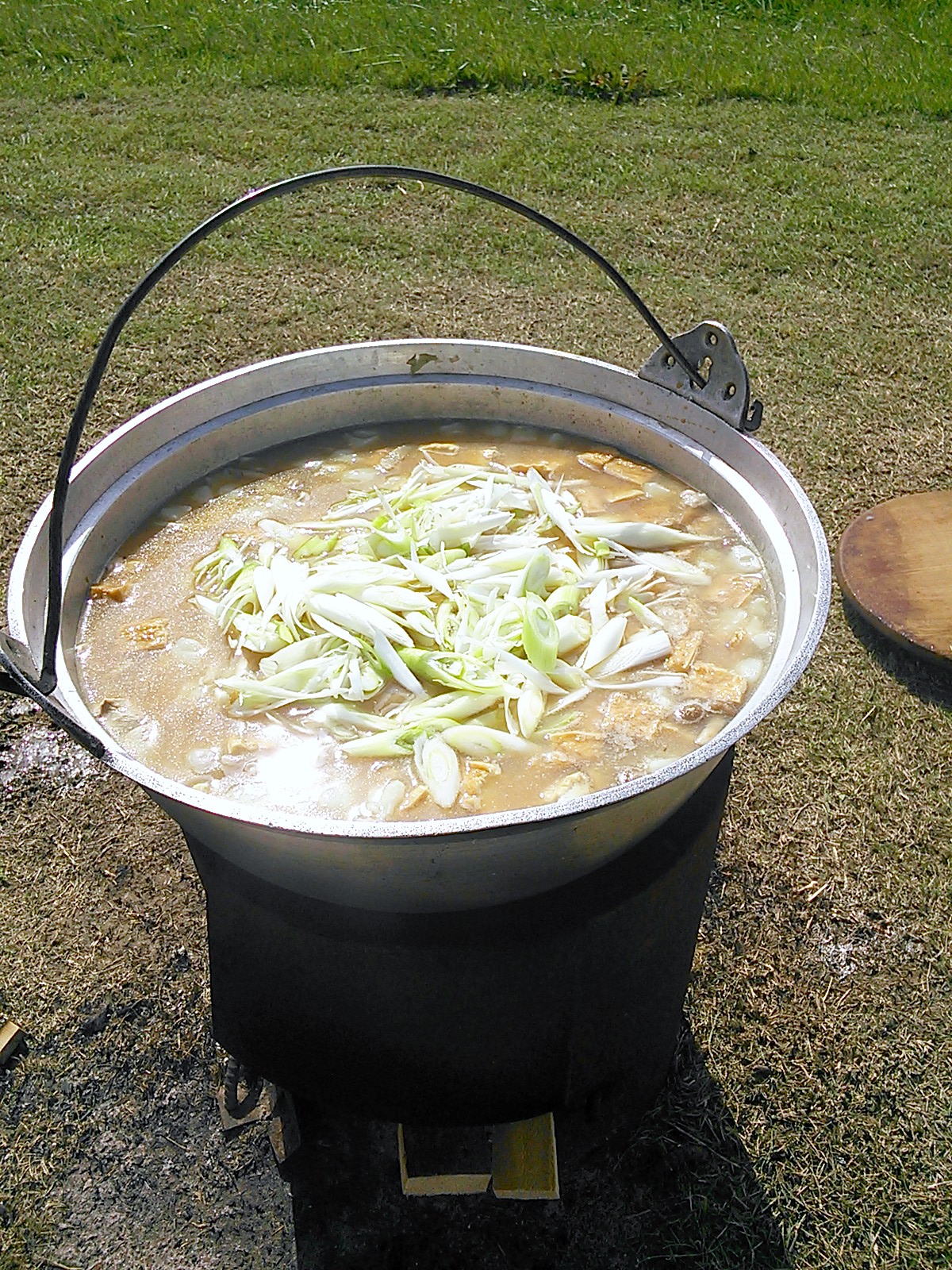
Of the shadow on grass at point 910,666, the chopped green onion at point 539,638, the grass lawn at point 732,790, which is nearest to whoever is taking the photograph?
the chopped green onion at point 539,638

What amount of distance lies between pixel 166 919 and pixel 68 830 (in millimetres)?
517

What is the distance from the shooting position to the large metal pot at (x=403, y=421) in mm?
1731

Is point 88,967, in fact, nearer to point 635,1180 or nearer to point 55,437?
point 635,1180

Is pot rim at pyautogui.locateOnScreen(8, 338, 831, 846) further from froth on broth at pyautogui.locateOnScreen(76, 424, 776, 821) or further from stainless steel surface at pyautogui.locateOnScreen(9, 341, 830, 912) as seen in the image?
froth on broth at pyautogui.locateOnScreen(76, 424, 776, 821)

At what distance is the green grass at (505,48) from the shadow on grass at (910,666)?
575 centimetres

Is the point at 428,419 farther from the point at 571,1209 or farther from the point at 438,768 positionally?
the point at 571,1209

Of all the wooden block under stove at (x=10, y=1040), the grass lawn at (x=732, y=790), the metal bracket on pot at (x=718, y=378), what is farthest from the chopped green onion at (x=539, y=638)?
the wooden block under stove at (x=10, y=1040)

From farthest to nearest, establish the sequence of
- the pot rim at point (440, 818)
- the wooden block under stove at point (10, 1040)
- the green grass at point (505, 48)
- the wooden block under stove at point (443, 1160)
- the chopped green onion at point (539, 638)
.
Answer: the green grass at point (505, 48) → the wooden block under stove at point (10, 1040) → the wooden block under stove at point (443, 1160) → the chopped green onion at point (539, 638) → the pot rim at point (440, 818)

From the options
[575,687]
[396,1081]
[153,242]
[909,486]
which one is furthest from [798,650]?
[153,242]

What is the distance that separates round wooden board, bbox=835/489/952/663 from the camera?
407cm

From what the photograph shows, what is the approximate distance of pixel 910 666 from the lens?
4125mm

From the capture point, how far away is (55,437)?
512 cm

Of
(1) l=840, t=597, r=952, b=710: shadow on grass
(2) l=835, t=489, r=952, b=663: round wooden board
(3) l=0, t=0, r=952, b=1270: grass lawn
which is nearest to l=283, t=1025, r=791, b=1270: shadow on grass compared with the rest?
(3) l=0, t=0, r=952, b=1270: grass lawn

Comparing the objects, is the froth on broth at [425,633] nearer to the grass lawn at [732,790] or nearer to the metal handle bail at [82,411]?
the metal handle bail at [82,411]
